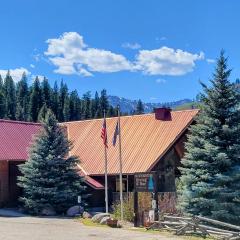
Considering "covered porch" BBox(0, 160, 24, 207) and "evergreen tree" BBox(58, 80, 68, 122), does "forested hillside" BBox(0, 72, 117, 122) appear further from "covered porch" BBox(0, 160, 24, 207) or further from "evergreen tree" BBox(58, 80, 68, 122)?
"covered porch" BBox(0, 160, 24, 207)

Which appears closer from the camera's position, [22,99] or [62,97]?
[22,99]

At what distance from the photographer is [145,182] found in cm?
2609

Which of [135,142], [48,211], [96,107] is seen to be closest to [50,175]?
[48,211]

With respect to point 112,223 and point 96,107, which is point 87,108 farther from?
point 112,223

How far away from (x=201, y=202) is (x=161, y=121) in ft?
46.6

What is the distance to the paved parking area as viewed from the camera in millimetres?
20359

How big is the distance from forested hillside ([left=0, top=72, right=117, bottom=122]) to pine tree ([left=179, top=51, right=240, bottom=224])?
349 ft

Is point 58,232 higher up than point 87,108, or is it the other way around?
point 87,108

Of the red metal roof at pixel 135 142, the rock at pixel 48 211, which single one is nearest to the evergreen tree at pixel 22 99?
the red metal roof at pixel 135 142

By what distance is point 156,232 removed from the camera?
2270 centimetres

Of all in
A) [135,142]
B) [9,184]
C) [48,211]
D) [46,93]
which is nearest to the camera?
[48,211]

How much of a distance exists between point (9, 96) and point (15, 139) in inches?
4452

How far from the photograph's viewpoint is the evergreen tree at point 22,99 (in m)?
134

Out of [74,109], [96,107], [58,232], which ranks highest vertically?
[96,107]
